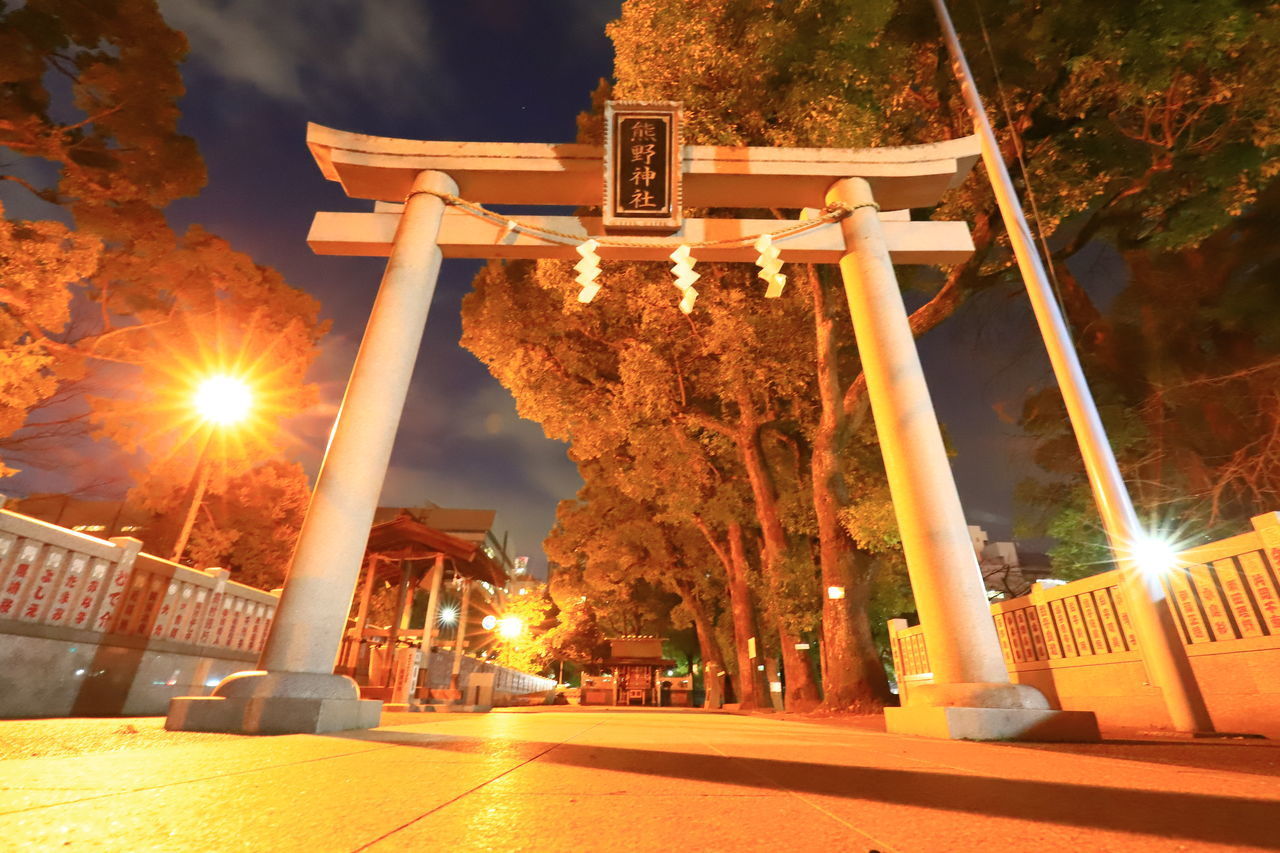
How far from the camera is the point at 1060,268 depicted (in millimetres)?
12125

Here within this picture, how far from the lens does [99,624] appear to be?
6.36 m

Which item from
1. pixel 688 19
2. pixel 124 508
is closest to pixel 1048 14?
pixel 688 19

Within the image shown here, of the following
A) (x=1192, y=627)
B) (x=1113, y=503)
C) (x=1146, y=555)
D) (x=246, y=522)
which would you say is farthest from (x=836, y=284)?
(x=246, y=522)

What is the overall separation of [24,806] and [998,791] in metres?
2.78

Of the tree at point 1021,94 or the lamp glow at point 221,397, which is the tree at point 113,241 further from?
the tree at point 1021,94

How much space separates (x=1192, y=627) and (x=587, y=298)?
21.9ft

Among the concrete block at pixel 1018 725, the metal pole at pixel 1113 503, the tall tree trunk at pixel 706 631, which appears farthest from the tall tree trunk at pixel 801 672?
the tall tree trunk at pixel 706 631

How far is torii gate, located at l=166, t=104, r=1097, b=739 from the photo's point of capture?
4.28 meters

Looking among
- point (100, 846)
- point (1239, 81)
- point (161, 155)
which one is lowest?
point (100, 846)

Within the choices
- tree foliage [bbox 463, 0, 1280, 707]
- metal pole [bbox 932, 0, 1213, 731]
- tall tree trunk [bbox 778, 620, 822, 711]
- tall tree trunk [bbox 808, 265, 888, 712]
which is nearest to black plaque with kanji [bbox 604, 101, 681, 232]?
tree foliage [bbox 463, 0, 1280, 707]

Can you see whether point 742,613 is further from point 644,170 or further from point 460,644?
point 644,170

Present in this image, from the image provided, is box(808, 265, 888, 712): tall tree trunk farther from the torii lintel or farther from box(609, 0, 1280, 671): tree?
the torii lintel

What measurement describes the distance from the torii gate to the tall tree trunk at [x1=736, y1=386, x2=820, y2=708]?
655 centimetres

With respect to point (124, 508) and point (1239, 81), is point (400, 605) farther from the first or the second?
point (124, 508)
